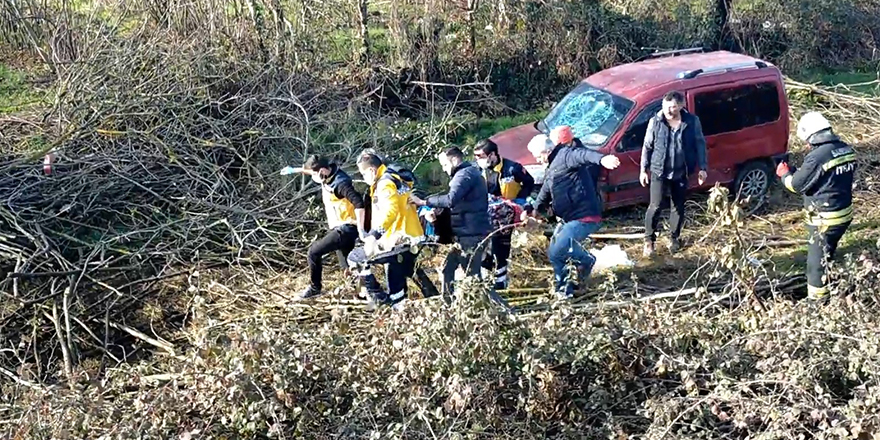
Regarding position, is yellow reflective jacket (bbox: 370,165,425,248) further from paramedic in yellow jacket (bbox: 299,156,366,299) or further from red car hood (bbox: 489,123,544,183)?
red car hood (bbox: 489,123,544,183)

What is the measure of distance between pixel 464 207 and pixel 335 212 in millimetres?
1230


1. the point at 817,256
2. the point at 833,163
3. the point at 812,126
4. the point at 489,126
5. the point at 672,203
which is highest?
the point at 812,126

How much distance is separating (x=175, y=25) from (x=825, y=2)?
13.7m

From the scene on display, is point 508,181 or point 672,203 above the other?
point 508,181

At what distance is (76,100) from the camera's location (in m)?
10.6

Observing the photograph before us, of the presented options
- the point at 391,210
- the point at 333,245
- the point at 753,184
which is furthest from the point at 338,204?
the point at 753,184

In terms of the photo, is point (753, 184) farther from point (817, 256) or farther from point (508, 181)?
point (508, 181)

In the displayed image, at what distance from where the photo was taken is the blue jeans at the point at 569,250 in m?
7.06

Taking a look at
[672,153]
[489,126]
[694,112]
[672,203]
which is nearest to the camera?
[672,153]

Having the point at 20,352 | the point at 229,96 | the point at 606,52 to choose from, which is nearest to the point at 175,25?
the point at 229,96

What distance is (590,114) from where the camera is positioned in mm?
9180

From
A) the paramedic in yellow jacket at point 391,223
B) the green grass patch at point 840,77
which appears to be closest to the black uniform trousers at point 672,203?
the paramedic in yellow jacket at point 391,223

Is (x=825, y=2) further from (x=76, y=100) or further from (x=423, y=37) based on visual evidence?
(x=76, y=100)

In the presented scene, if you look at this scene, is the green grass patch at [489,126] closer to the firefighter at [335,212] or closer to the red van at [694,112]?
the red van at [694,112]
